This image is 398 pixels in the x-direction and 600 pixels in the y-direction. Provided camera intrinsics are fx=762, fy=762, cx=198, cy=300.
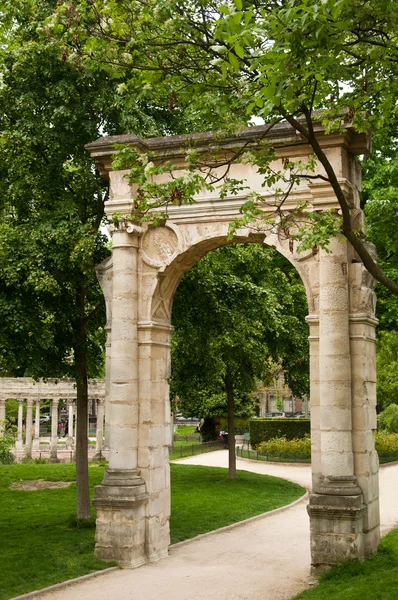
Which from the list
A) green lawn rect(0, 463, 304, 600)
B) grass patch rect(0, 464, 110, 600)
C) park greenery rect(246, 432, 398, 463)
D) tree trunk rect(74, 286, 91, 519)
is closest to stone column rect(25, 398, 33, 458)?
green lawn rect(0, 463, 304, 600)

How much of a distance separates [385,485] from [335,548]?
37.1 ft

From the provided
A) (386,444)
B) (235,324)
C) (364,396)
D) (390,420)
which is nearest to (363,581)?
(364,396)

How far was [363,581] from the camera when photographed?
9789 mm

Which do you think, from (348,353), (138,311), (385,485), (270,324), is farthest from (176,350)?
(348,353)

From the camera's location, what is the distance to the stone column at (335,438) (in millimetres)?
10812

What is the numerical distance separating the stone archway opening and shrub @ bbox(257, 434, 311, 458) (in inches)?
650

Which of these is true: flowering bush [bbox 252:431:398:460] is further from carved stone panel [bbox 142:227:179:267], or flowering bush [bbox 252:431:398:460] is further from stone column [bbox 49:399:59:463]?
carved stone panel [bbox 142:227:179:267]

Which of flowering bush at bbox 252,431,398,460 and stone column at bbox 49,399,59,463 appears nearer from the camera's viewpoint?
flowering bush at bbox 252,431,398,460

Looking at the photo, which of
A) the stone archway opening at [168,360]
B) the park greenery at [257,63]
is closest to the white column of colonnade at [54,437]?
the stone archway opening at [168,360]

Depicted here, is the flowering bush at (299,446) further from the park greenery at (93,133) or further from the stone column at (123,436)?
the stone column at (123,436)

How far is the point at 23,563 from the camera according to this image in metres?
11.4

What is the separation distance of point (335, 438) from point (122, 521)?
3.53 metres

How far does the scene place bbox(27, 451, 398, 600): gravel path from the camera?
1029cm

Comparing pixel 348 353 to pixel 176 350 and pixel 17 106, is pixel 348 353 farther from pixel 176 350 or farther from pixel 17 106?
pixel 176 350
